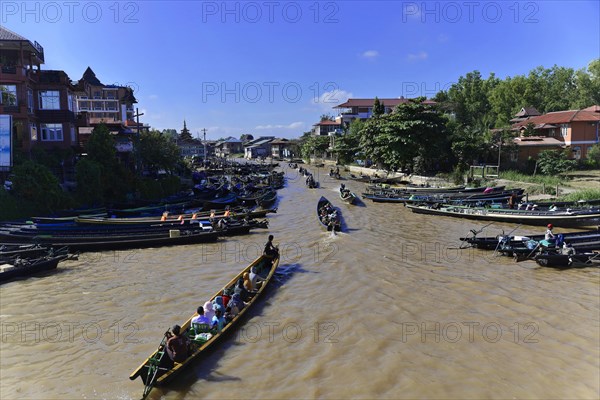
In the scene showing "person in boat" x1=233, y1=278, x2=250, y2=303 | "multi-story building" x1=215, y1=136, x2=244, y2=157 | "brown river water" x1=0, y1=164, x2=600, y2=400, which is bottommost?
"brown river water" x1=0, y1=164, x2=600, y2=400

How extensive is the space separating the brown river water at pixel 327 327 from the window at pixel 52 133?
16.9 meters

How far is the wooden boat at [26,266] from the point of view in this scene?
56.9 ft

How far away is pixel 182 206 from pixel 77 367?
2437 centimetres

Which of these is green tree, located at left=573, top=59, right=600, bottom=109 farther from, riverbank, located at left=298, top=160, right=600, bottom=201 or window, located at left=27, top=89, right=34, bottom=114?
window, located at left=27, top=89, right=34, bottom=114

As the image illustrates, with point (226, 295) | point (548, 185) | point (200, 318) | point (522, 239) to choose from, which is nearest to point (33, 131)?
point (226, 295)

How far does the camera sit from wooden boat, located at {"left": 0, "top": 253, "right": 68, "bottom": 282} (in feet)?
56.9

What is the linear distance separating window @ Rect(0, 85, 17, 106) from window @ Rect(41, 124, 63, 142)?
327 cm

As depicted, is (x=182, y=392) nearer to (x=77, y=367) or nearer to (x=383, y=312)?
(x=77, y=367)

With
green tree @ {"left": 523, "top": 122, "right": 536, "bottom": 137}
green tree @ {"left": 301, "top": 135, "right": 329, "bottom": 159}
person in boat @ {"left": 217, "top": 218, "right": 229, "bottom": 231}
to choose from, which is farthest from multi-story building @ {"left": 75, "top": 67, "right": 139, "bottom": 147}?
green tree @ {"left": 523, "top": 122, "right": 536, "bottom": 137}

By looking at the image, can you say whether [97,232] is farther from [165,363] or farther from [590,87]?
[590,87]

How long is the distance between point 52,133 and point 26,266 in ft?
65.7

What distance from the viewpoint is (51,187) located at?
27953 mm

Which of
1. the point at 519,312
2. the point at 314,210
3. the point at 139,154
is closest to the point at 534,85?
the point at 314,210

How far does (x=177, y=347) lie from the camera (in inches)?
410
